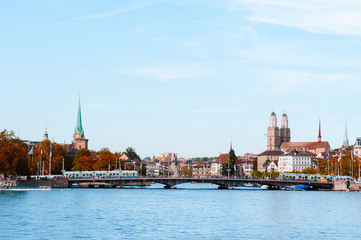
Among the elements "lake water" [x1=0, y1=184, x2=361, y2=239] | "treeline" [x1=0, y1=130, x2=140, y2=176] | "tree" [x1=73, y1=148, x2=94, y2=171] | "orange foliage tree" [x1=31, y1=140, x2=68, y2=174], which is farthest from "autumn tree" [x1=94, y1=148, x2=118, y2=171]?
"lake water" [x1=0, y1=184, x2=361, y2=239]

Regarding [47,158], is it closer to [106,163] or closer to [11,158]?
[106,163]

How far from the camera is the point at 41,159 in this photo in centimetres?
15988

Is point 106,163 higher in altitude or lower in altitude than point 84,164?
higher

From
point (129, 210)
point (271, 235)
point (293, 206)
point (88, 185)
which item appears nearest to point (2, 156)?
point (88, 185)

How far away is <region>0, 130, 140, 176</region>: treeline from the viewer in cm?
11944

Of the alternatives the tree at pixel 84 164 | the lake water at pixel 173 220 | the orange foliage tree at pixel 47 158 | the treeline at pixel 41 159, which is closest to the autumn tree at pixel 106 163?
the treeline at pixel 41 159

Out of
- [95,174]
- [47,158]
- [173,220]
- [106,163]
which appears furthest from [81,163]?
[173,220]

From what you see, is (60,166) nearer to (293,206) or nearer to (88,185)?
(88,185)

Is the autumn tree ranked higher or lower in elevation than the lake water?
higher

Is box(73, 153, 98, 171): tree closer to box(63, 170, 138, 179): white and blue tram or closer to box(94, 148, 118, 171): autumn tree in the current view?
box(94, 148, 118, 171): autumn tree

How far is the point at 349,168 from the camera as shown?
15562cm

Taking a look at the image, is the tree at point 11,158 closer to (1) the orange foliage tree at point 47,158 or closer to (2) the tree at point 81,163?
(1) the orange foliage tree at point 47,158

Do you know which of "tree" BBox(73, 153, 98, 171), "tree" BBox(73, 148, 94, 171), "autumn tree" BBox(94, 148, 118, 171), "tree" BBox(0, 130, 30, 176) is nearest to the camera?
"tree" BBox(0, 130, 30, 176)

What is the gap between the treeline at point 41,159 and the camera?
119438mm
